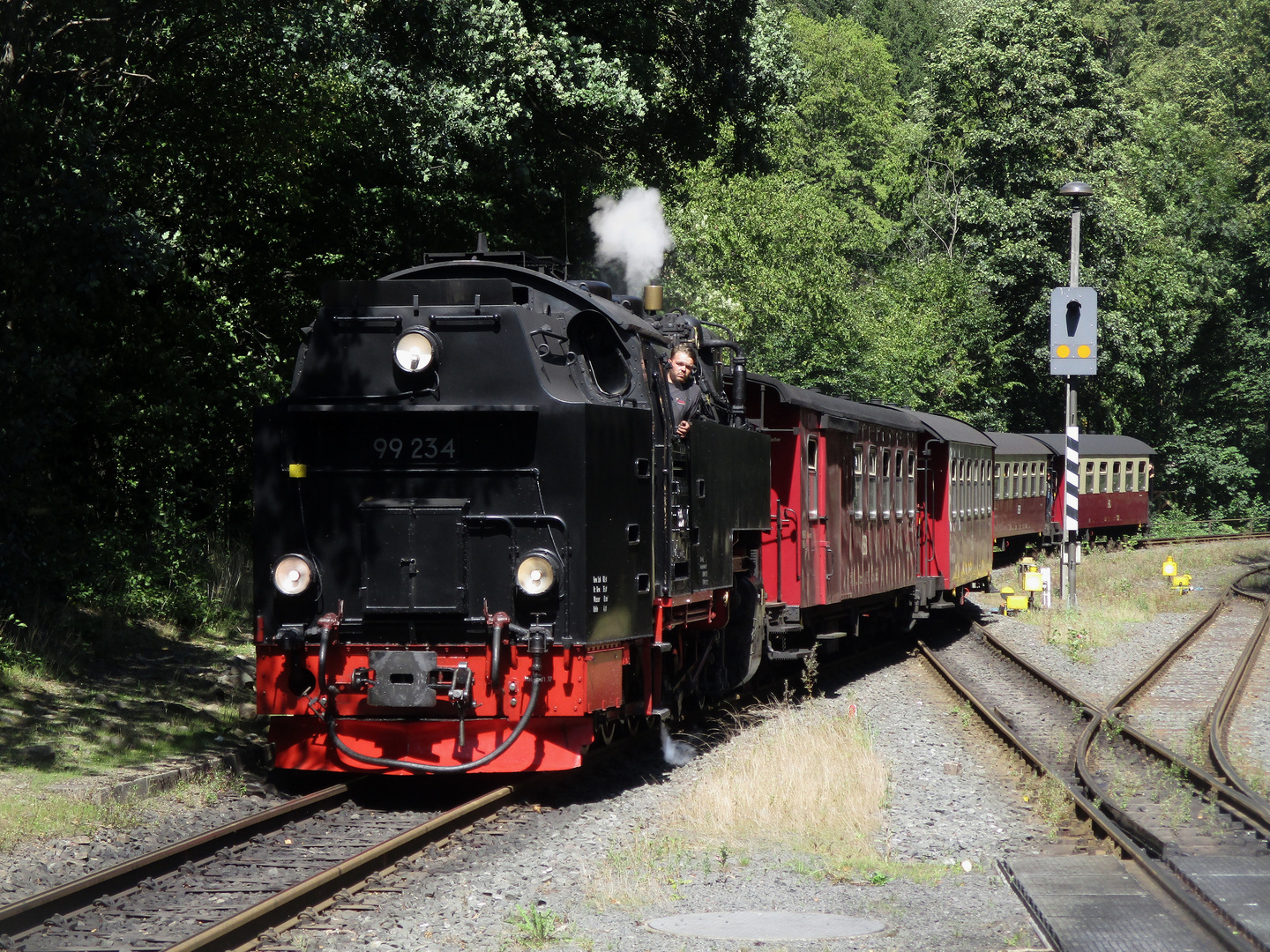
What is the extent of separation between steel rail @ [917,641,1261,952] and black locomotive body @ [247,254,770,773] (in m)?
3.10

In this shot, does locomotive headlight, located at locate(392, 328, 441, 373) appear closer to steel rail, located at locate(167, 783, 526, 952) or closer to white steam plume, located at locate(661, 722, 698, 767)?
steel rail, located at locate(167, 783, 526, 952)

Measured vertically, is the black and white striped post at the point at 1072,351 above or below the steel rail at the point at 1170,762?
above

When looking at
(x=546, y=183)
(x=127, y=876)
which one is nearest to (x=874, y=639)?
(x=546, y=183)

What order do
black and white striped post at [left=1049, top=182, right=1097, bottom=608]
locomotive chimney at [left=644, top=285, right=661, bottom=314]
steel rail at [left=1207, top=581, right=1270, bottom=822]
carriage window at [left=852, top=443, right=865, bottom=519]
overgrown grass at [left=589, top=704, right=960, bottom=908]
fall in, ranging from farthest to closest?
black and white striped post at [left=1049, top=182, right=1097, bottom=608] → carriage window at [left=852, top=443, right=865, bottom=519] → locomotive chimney at [left=644, top=285, right=661, bottom=314] → steel rail at [left=1207, top=581, right=1270, bottom=822] → overgrown grass at [left=589, top=704, right=960, bottom=908]

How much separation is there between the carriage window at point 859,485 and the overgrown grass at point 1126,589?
169 inches

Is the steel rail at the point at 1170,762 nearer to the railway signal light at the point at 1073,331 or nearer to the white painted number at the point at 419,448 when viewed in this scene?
the white painted number at the point at 419,448

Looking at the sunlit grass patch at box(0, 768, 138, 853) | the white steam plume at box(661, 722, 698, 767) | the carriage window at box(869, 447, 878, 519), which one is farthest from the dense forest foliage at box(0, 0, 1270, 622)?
the white steam plume at box(661, 722, 698, 767)

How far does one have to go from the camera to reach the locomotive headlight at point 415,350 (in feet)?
28.6

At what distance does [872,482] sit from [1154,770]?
6687 mm

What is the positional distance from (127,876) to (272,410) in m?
3.28

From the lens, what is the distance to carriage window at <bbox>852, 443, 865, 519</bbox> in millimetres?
16219

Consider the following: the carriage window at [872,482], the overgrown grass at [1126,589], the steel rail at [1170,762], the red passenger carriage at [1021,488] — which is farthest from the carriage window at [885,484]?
the red passenger carriage at [1021,488]

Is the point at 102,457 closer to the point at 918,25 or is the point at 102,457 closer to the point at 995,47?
the point at 995,47

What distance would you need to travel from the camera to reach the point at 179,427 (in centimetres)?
1677
